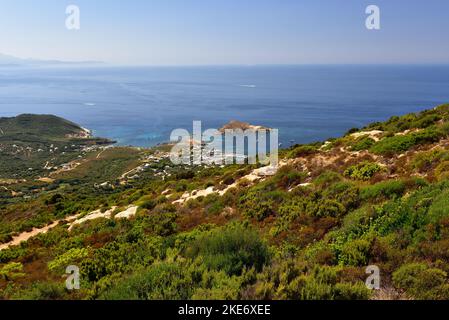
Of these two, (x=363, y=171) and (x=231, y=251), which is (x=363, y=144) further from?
(x=231, y=251)

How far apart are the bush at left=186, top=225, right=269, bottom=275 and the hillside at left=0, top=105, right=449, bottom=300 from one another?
25 millimetres

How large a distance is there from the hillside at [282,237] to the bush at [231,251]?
25mm

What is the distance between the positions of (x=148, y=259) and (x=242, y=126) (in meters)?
106

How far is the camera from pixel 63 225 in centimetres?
1805

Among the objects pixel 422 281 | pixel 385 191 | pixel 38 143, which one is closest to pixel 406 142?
pixel 385 191

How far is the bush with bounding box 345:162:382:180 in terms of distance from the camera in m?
12.7

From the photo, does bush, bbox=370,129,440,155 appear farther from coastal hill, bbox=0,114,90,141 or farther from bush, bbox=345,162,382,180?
coastal hill, bbox=0,114,90,141

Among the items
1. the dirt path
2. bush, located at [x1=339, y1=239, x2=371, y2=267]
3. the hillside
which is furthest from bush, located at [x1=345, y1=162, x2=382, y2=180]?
the dirt path

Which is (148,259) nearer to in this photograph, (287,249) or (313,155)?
(287,249)

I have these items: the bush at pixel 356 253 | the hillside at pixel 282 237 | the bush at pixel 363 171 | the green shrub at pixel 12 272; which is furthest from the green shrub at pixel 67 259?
the bush at pixel 363 171

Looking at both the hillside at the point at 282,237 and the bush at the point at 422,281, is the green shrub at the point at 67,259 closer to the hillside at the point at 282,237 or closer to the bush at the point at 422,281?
the hillside at the point at 282,237

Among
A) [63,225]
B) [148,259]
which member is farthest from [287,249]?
[63,225]

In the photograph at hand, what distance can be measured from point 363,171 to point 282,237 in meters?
5.78

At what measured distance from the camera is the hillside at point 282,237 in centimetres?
517
